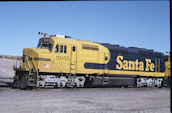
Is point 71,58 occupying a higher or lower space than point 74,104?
higher

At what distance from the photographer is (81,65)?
17.1 meters

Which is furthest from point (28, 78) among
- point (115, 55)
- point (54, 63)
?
point (115, 55)

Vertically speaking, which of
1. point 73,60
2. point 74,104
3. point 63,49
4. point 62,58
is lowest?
point 74,104

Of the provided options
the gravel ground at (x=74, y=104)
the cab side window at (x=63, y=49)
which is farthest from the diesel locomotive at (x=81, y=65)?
the gravel ground at (x=74, y=104)

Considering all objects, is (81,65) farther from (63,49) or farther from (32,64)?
(32,64)

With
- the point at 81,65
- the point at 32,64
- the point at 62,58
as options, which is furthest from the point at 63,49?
the point at 32,64

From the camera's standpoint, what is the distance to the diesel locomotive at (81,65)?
50.2 ft

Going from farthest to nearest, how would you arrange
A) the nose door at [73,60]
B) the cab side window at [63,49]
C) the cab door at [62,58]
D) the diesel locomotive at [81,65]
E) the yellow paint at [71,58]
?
the nose door at [73,60], the cab side window at [63,49], the cab door at [62,58], the yellow paint at [71,58], the diesel locomotive at [81,65]

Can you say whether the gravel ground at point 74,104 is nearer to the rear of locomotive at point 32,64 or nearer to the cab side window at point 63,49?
the rear of locomotive at point 32,64

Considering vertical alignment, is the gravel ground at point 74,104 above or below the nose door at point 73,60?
below

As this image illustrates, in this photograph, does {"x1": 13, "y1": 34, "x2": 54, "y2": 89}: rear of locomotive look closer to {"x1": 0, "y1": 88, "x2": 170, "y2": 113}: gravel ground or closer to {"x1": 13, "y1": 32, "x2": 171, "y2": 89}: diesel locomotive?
{"x1": 13, "y1": 32, "x2": 171, "y2": 89}: diesel locomotive

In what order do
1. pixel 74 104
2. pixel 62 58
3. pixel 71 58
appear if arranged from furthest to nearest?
1. pixel 71 58
2. pixel 62 58
3. pixel 74 104

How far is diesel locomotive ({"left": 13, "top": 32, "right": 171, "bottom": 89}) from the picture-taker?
15305mm

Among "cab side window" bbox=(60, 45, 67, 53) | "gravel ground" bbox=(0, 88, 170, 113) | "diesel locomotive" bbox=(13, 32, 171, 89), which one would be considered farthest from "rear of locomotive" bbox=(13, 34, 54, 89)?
"gravel ground" bbox=(0, 88, 170, 113)
